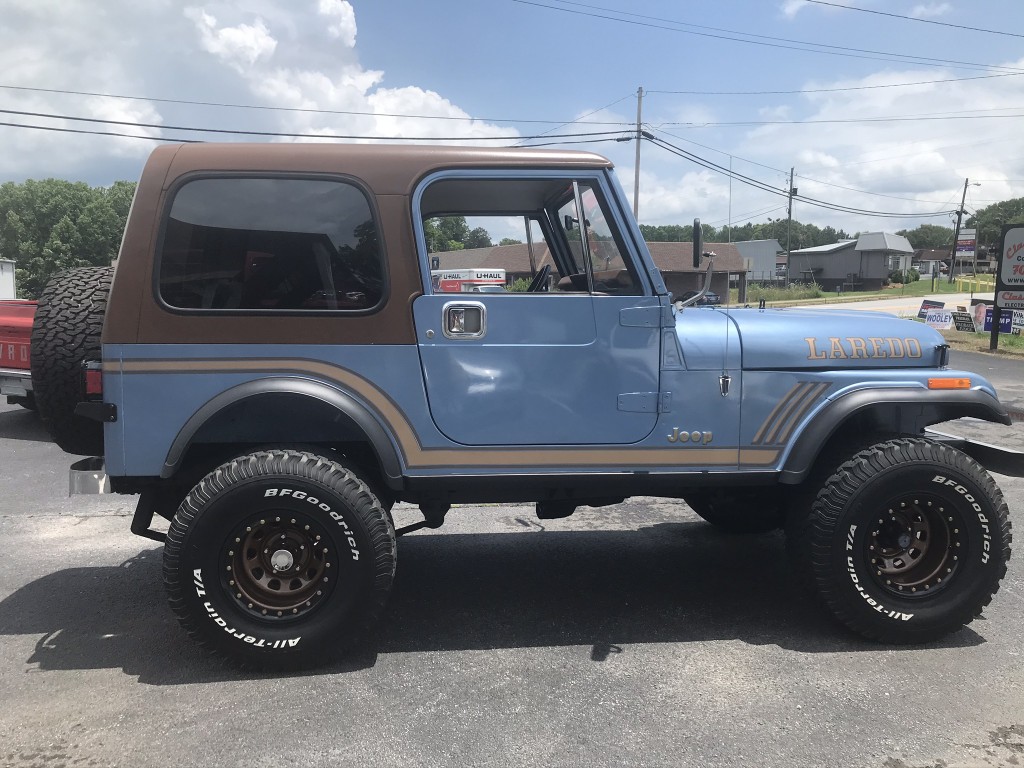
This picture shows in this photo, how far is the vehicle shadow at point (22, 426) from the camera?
8695mm

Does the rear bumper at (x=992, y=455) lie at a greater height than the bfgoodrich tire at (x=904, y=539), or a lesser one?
→ greater

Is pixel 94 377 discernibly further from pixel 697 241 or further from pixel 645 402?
pixel 697 241

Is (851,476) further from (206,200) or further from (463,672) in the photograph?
(206,200)

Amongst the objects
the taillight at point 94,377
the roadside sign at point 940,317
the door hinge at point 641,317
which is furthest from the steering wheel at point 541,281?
the roadside sign at point 940,317

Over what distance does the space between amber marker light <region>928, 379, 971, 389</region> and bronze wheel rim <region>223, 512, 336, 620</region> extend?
2876 millimetres

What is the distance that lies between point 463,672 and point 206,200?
7.59 ft

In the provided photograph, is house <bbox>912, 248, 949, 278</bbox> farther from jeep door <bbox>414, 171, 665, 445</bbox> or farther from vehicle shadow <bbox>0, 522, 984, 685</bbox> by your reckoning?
jeep door <bbox>414, 171, 665, 445</bbox>

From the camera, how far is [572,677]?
3.18 meters

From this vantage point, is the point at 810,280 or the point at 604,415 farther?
the point at 810,280

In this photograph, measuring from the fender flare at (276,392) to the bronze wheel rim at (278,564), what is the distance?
1.38ft

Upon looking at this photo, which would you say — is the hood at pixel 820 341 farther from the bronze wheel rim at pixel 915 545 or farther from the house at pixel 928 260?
the house at pixel 928 260

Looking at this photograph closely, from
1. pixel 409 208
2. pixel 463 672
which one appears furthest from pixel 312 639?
pixel 409 208

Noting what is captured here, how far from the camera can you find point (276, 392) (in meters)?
→ 3.18

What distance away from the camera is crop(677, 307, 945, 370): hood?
3.49 meters
